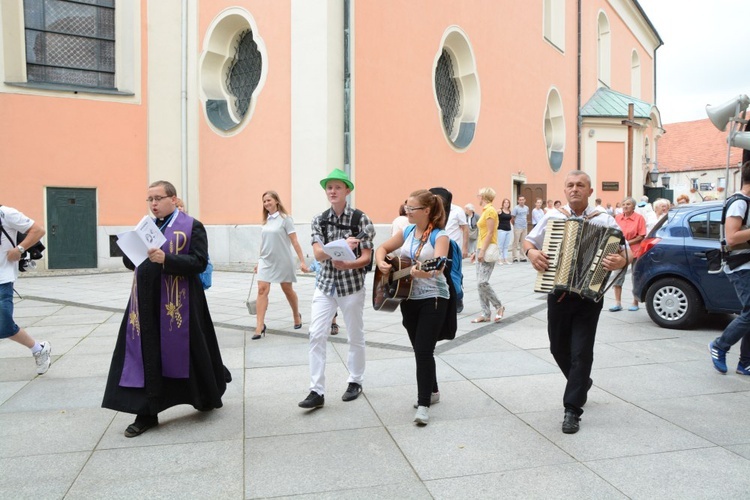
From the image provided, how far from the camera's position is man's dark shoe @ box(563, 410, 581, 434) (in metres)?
3.90

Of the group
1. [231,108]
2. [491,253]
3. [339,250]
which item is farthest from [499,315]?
[231,108]

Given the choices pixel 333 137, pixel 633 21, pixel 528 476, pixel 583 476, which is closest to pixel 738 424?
pixel 583 476

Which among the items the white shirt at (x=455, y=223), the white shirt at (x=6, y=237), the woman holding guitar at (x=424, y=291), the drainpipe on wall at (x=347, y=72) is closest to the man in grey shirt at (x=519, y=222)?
the drainpipe on wall at (x=347, y=72)

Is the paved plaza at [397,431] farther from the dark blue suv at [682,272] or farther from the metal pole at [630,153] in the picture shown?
the metal pole at [630,153]

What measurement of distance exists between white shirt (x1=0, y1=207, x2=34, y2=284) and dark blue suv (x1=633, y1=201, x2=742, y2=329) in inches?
288

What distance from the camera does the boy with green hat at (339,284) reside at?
177 inches

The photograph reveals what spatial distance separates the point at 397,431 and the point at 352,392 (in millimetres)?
805

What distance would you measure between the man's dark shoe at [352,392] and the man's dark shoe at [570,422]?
1.63 meters

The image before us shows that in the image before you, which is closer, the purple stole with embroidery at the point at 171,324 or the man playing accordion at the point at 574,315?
the man playing accordion at the point at 574,315

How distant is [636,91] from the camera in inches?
1511

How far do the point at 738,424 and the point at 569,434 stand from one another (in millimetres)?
1239

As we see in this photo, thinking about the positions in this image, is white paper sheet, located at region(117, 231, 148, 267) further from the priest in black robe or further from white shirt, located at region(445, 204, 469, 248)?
white shirt, located at region(445, 204, 469, 248)

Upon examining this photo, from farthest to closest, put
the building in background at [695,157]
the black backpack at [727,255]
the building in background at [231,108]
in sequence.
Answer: the building in background at [695,157] < the building in background at [231,108] < the black backpack at [727,255]

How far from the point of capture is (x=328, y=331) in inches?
182
